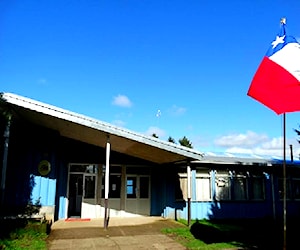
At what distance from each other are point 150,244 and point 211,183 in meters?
7.03

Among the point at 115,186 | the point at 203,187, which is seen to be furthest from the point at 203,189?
the point at 115,186

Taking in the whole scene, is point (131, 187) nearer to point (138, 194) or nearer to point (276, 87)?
point (138, 194)

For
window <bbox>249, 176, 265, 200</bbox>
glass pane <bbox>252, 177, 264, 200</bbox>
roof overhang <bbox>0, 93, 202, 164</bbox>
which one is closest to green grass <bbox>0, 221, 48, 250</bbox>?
roof overhang <bbox>0, 93, 202, 164</bbox>

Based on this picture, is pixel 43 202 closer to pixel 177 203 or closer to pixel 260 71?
pixel 177 203

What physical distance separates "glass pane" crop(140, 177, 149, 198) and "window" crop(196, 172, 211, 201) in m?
2.48

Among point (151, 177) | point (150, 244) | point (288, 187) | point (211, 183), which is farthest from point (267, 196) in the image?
point (150, 244)

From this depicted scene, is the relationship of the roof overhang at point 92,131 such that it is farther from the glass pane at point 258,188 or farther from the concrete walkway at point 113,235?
the glass pane at point 258,188

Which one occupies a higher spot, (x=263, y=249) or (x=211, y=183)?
(x=211, y=183)

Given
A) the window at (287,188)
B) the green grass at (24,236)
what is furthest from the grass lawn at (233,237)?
the window at (287,188)

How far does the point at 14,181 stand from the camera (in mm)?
12477

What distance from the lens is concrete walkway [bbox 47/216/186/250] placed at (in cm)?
913

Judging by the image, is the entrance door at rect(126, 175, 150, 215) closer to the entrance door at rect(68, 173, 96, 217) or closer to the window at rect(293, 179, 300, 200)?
the entrance door at rect(68, 173, 96, 217)

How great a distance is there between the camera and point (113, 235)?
10547mm

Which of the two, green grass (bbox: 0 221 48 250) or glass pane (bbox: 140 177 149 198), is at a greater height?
glass pane (bbox: 140 177 149 198)
